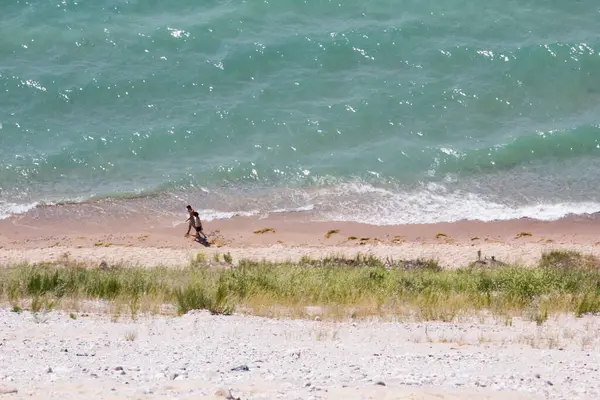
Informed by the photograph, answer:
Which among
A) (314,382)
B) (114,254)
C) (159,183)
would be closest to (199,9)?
(159,183)

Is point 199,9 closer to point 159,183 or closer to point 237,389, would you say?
point 159,183

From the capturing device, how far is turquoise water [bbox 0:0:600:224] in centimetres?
2667

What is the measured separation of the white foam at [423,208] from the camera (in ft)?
81.7

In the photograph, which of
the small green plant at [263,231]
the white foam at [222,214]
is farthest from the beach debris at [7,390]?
the white foam at [222,214]

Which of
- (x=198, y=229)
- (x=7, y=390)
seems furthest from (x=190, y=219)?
(x=7, y=390)

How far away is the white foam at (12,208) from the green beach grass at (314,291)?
9.20 metres

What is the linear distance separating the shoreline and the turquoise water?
0.78 meters

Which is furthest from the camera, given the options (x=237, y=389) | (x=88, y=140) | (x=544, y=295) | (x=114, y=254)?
(x=88, y=140)

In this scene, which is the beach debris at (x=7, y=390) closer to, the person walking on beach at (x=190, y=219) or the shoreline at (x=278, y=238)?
the shoreline at (x=278, y=238)

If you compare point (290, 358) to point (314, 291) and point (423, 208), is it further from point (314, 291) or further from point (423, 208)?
point (423, 208)

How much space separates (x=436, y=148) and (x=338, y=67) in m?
6.20

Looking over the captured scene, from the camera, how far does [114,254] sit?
2219cm

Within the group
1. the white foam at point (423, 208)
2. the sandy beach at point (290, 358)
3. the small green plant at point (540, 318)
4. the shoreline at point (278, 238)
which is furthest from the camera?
the white foam at point (423, 208)

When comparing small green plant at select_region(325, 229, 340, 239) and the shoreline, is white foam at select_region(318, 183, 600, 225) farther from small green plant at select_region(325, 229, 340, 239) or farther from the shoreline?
small green plant at select_region(325, 229, 340, 239)
